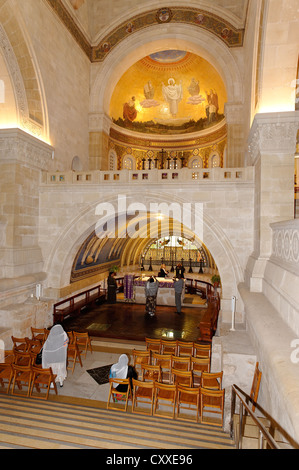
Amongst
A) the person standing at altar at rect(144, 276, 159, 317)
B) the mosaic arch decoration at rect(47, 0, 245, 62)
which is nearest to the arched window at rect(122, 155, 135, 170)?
the mosaic arch decoration at rect(47, 0, 245, 62)


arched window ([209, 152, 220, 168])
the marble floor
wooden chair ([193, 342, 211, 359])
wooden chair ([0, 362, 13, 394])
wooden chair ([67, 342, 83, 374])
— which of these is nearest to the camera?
wooden chair ([0, 362, 13, 394])

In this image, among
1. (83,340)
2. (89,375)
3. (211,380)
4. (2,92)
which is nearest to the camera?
(211,380)

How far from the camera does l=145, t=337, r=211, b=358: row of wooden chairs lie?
798 cm

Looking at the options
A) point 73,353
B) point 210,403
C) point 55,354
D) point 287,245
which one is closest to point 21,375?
point 55,354

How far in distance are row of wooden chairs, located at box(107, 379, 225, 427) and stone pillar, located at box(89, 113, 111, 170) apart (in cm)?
1151

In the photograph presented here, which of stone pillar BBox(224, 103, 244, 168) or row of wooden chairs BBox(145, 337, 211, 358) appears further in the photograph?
stone pillar BBox(224, 103, 244, 168)

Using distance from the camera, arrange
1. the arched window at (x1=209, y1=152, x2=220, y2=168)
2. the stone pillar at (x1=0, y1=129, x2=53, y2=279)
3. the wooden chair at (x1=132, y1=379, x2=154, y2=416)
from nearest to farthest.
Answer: the wooden chair at (x1=132, y1=379, x2=154, y2=416) < the stone pillar at (x1=0, y1=129, x2=53, y2=279) < the arched window at (x1=209, y1=152, x2=220, y2=168)

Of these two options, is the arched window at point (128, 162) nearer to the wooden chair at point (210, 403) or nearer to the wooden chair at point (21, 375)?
the wooden chair at point (21, 375)

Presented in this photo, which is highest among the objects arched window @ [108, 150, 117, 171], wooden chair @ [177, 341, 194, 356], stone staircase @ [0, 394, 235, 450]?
arched window @ [108, 150, 117, 171]

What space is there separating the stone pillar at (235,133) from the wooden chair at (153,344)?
8.73 metres

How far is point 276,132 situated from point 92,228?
6.97 metres

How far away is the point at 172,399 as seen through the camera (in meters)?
5.64

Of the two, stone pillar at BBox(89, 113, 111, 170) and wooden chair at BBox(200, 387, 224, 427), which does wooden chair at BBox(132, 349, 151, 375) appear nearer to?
wooden chair at BBox(200, 387, 224, 427)

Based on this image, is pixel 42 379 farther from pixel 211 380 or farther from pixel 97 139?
pixel 97 139
